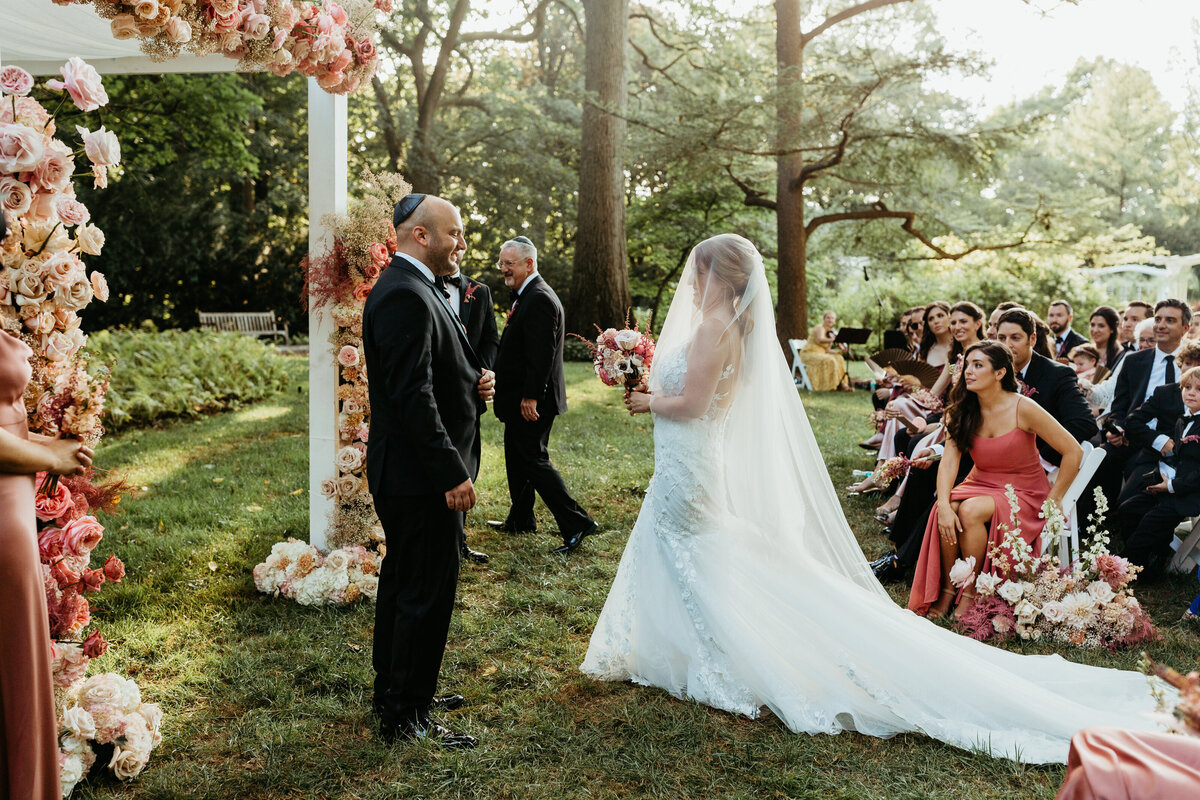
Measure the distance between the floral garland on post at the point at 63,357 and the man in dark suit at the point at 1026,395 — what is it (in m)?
4.64

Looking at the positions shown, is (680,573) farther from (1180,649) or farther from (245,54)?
(245,54)

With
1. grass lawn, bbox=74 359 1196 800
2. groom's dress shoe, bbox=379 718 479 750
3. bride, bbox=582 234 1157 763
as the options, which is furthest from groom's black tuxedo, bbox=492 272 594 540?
groom's dress shoe, bbox=379 718 479 750

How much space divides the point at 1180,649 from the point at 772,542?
244 cm

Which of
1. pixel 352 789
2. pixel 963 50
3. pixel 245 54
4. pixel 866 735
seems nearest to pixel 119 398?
pixel 245 54

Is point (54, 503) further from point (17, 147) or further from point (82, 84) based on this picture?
point (82, 84)

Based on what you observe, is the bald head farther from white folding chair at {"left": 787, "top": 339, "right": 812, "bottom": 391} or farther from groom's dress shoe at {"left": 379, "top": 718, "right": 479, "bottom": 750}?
white folding chair at {"left": 787, "top": 339, "right": 812, "bottom": 391}

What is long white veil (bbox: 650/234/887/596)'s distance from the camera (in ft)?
13.6

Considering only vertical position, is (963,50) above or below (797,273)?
above

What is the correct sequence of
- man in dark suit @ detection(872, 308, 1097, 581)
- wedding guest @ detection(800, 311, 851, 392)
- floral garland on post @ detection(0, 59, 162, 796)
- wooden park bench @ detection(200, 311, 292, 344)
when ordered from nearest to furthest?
floral garland on post @ detection(0, 59, 162, 796) → man in dark suit @ detection(872, 308, 1097, 581) → wedding guest @ detection(800, 311, 851, 392) → wooden park bench @ detection(200, 311, 292, 344)

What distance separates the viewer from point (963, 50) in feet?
42.2

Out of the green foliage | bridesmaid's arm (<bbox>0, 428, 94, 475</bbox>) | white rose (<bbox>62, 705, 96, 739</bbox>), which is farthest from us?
the green foliage

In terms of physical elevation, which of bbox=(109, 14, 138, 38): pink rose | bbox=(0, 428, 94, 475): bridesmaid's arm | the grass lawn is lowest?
the grass lawn

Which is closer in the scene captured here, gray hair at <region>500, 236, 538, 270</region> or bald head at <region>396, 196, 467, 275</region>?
A: bald head at <region>396, 196, 467, 275</region>

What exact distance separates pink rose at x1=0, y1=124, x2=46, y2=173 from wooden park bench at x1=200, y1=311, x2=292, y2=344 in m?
20.1
